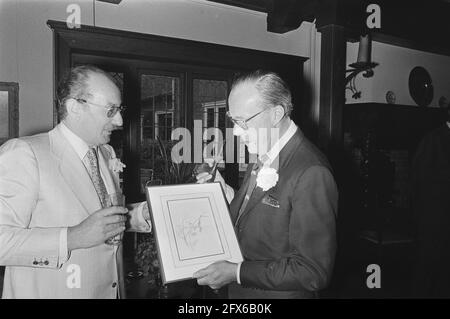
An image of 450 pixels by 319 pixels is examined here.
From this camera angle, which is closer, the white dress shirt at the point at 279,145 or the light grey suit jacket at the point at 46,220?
the light grey suit jacket at the point at 46,220

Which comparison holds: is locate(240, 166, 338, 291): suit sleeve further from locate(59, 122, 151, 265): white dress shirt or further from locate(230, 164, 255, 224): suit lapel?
locate(59, 122, 151, 265): white dress shirt

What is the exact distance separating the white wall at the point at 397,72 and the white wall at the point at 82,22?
2.06m

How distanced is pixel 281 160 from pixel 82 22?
3.11m

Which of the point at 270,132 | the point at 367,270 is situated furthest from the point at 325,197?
the point at 367,270

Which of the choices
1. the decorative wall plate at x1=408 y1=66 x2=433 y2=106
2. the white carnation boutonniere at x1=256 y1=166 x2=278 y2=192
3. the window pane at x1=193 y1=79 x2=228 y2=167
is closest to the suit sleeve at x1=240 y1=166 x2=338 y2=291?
the white carnation boutonniere at x1=256 y1=166 x2=278 y2=192

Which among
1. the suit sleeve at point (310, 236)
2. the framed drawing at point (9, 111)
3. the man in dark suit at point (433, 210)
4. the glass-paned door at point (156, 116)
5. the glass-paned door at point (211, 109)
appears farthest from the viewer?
the glass-paned door at point (211, 109)

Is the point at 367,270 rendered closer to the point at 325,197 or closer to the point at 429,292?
the point at 429,292

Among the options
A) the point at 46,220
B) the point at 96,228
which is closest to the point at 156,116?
the point at 46,220

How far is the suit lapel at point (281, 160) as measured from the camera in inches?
59.6

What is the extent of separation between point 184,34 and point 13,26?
1.78 metres

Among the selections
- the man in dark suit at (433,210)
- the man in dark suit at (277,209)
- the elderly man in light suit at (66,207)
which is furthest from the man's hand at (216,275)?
the man in dark suit at (433,210)

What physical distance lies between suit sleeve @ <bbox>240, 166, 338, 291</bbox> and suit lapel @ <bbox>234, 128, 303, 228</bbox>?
0.15 m

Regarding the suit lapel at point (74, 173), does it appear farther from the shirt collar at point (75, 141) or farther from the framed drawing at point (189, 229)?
the framed drawing at point (189, 229)

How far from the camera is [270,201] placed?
1.47m
